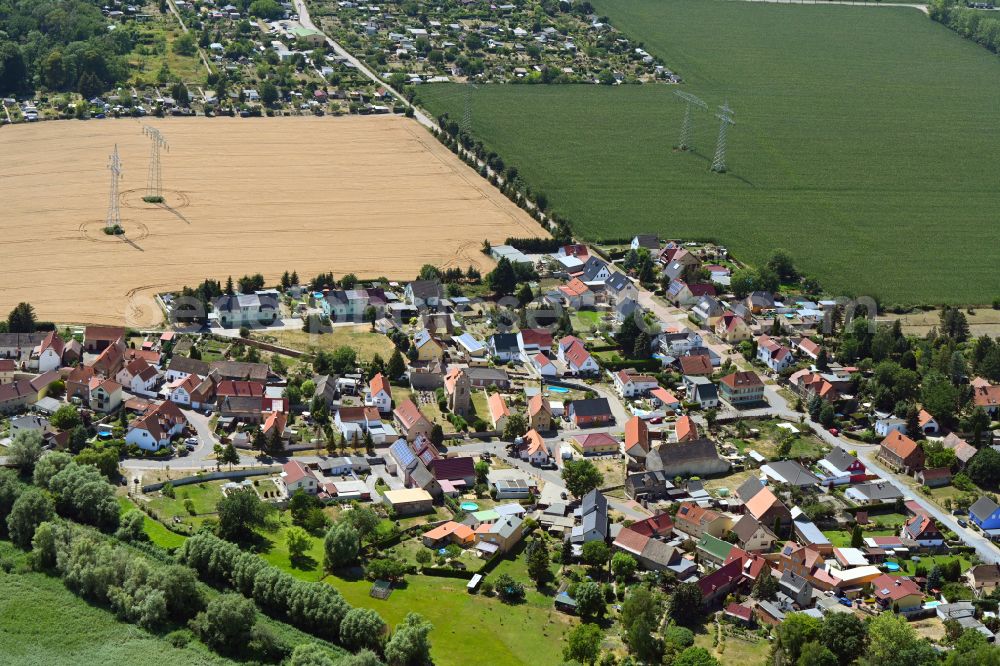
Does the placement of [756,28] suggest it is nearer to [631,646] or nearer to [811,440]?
[811,440]

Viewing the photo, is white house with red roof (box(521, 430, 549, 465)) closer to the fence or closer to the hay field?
the fence

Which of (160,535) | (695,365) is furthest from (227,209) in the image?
(160,535)

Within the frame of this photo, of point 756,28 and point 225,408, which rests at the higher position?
point 756,28

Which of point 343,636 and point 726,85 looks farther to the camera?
point 726,85

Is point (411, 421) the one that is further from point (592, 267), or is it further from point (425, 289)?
point (592, 267)

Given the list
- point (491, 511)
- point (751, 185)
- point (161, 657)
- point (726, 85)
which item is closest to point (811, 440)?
point (491, 511)

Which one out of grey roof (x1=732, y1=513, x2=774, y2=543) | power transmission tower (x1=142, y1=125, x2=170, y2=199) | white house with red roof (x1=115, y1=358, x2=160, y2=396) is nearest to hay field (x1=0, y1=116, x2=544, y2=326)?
power transmission tower (x1=142, y1=125, x2=170, y2=199)

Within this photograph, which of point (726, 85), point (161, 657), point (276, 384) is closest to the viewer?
point (161, 657)
